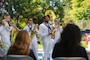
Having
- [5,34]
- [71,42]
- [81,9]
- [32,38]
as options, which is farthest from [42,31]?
[81,9]

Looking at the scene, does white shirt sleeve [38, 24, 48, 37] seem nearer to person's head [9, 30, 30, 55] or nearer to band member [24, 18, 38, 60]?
band member [24, 18, 38, 60]

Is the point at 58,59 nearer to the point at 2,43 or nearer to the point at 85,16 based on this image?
the point at 2,43

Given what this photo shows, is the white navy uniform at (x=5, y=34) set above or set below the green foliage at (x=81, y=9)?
above

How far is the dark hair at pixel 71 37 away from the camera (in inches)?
195

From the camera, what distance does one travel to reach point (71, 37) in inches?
195

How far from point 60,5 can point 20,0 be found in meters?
17.0

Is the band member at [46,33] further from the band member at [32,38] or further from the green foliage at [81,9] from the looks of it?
the green foliage at [81,9]

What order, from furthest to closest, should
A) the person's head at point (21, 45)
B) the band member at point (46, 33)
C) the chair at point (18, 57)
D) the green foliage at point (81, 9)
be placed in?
the green foliage at point (81, 9)
the band member at point (46, 33)
the person's head at point (21, 45)
the chair at point (18, 57)

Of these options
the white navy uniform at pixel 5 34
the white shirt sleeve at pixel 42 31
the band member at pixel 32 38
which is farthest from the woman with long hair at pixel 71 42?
the white navy uniform at pixel 5 34

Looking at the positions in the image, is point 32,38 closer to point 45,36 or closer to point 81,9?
point 45,36

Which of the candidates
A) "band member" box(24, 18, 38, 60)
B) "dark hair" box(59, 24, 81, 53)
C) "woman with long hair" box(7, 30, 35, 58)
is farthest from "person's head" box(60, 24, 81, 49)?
"band member" box(24, 18, 38, 60)

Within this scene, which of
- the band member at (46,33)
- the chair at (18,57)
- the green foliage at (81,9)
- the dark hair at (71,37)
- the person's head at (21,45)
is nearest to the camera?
the chair at (18,57)

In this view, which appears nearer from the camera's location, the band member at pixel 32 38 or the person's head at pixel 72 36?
the person's head at pixel 72 36

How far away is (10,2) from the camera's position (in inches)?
1913
